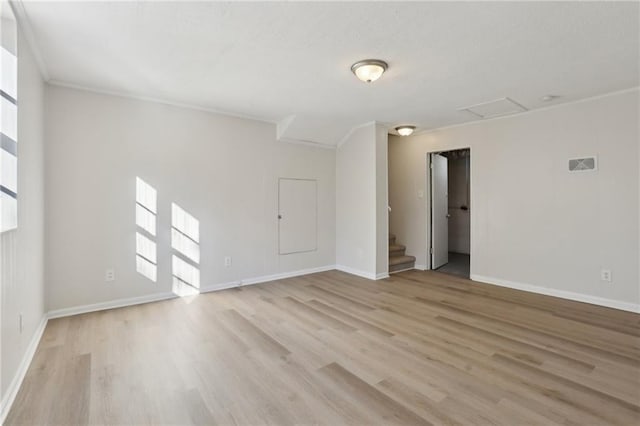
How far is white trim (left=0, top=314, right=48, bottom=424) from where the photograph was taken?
174 centimetres

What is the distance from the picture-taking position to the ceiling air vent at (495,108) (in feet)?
12.7

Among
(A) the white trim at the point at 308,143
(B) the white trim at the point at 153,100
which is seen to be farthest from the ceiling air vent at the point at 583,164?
(B) the white trim at the point at 153,100

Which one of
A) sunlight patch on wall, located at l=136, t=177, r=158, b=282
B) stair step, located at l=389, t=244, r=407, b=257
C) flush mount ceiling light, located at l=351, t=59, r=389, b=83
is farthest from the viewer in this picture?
stair step, located at l=389, t=244, r=407, b=257

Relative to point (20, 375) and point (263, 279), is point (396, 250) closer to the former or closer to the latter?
point (263, 279)

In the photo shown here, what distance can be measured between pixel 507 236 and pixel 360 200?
2230 millimetres

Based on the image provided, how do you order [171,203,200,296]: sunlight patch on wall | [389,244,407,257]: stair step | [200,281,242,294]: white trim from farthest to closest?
[389,244,407,257]: stair step → [200,281,242,294]: white trim → [171,203,200,296]: sunlight patch on wall

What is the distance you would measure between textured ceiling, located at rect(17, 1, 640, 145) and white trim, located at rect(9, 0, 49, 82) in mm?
34

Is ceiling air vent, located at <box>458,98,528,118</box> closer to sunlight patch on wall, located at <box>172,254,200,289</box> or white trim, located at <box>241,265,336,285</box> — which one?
white trim, located at <box>241,265,336,285</box>

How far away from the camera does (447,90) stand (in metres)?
3.46

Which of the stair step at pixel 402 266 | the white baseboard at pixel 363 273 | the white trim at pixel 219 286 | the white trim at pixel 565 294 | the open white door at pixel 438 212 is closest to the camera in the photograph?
the white trim at pixel 565 294

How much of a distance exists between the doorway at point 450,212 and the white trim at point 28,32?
204 inches

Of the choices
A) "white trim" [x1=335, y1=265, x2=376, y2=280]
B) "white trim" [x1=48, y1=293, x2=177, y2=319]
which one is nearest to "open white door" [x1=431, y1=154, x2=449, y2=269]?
"white trim" [x1=335, y1=265, x2=376, y2=280]

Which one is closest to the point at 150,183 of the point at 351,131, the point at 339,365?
the point at 339,365

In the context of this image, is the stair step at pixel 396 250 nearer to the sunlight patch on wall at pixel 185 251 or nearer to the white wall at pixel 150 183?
the white wall at pixel 150 183
